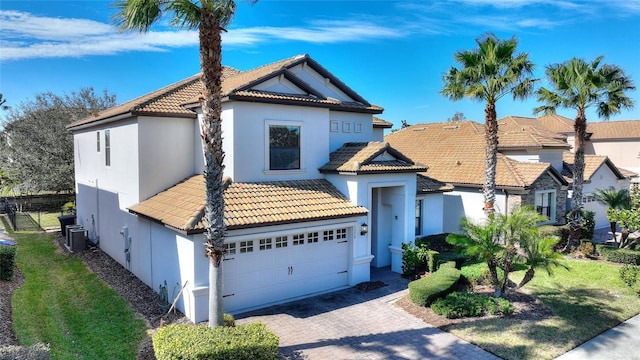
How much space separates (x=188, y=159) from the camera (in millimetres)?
15844

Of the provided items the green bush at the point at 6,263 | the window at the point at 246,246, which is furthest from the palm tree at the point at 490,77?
the green bush at the point at 6,263

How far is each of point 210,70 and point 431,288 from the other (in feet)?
30.1

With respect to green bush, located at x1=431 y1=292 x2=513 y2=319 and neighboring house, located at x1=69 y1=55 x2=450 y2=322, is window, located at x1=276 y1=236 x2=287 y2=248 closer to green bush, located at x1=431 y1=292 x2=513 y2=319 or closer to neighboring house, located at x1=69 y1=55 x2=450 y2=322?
neighboring house, located at x1=69 y1=55 x2=450 y2=322

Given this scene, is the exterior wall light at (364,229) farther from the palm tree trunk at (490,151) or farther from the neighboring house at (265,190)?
the palm tree trunk at (490,151)

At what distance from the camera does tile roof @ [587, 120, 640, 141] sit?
4469 cm

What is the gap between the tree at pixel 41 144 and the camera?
31.1 m

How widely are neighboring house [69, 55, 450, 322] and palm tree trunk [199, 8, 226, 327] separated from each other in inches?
66.5

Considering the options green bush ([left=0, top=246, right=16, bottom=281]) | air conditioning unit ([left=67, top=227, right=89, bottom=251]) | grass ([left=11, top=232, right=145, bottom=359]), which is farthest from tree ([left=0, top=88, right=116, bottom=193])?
green bush ([left=0, top=246, right=16, bottom=281])

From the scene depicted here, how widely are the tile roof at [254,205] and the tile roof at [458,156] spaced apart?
35.3ft

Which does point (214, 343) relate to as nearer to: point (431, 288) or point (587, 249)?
point (431, 288)

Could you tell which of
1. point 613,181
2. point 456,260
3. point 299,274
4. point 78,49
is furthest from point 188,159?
point 613,181

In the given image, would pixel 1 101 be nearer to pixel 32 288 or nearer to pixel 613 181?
pixel 32 288

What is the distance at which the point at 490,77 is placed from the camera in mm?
16500

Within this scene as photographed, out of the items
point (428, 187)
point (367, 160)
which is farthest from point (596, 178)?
point (367, 160)
